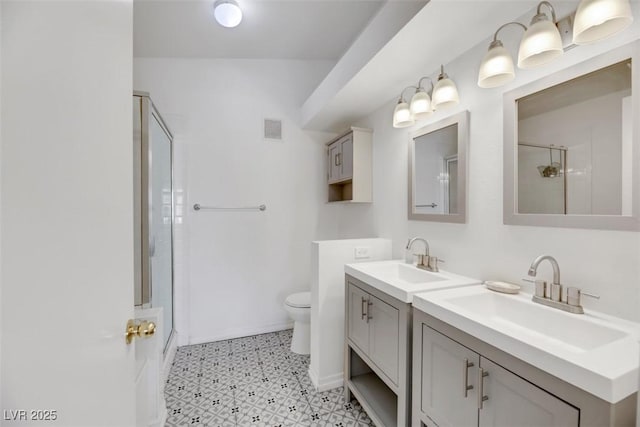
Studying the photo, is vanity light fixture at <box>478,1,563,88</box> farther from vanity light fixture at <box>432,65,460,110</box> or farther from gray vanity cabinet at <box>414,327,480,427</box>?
gray vanity cabinet at <box>414,327,480,427</box>

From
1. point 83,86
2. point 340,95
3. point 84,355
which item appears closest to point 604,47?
point 340,95

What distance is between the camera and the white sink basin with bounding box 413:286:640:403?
2.17 ft

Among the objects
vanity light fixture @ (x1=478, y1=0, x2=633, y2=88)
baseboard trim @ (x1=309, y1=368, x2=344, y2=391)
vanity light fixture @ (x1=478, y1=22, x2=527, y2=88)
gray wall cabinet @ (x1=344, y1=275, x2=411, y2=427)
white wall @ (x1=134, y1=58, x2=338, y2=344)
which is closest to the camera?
vanity light fixture @ (x1=478, y1=0, x2=633, y2=88)

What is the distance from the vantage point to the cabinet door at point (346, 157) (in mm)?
2411

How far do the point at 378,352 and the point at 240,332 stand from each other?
1708 millimetres

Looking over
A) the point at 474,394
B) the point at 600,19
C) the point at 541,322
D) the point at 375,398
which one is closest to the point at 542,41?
the point at 600,19

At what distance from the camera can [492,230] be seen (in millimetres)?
1403

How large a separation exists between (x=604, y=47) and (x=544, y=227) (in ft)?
2.27

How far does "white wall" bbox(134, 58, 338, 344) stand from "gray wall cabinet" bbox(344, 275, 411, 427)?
3.97ft

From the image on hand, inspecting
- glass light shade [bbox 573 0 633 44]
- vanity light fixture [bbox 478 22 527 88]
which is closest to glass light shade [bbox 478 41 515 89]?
vanity light fixture [bbox 478 22 527 88]

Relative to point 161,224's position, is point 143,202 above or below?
above

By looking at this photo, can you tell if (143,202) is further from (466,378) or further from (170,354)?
(466,378)

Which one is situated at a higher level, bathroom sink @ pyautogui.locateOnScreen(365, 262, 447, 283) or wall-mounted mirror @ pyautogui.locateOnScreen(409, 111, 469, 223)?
wall-mounted mirror @ pyautogui.locateOnScreen(409, 111, 469, 223)

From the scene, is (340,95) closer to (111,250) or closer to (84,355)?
(111,250)
